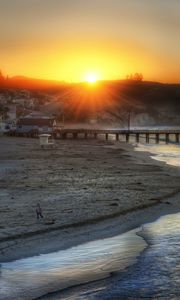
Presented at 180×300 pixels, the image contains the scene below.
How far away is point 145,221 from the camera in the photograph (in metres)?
17.3

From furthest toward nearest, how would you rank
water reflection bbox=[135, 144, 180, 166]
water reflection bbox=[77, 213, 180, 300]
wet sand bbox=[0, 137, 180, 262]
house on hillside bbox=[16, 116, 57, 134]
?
house on hillside bbox=[16, 116, 57, 134] < water reflection bbox=[135, 144, 180, 166] < wet sand bbox=[0, 137, 180, 262] < water reflection bbox=[77, 213, 180, 300]

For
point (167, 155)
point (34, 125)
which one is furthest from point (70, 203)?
point (34, 125)

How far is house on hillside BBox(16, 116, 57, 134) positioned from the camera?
10400cm

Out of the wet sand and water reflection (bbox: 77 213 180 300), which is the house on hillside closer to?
the wet sand

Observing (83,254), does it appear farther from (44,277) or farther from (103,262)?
(44,277)

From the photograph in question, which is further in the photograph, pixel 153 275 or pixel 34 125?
pixel 34 125

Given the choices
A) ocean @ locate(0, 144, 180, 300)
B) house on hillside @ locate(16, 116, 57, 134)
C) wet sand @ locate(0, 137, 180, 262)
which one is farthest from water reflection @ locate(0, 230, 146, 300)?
house on hillside @ locate(16, 116, 57, 134)

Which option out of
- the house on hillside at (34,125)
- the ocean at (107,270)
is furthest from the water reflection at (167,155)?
the house on hillside at (34,125)

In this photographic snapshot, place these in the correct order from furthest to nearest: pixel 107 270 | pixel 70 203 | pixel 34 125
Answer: pixel 34 125 < pixel 70 203 < pixel 107 270

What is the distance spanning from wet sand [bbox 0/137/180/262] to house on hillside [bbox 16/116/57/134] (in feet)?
234

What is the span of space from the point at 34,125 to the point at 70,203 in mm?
87055

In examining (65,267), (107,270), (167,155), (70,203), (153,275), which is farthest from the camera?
(167,155)

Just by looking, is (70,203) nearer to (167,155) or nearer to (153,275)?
(153,275)

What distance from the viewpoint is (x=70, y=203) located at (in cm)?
1919
